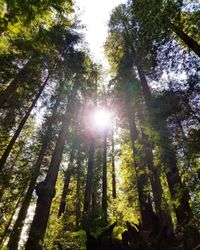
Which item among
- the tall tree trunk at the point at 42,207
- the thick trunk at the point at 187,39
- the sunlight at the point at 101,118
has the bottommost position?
the tall tree trunk at the point at 42,207

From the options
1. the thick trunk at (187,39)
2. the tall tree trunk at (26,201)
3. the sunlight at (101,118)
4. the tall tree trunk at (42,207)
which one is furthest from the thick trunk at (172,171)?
the sunlight at (101,118)

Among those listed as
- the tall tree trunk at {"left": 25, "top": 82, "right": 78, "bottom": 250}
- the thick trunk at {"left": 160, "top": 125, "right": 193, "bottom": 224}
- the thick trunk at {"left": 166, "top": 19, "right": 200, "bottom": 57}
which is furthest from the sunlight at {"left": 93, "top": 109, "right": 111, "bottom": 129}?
the thick trunk at {"left": 166, "top": 19, "right": 200, "bottom": 57}

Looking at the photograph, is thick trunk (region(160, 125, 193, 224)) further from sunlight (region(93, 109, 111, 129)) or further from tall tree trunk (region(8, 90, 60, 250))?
sunlight (region(93, 109, 111, 129))

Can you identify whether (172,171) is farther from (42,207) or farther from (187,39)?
(42,207)

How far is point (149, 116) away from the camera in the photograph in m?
11.7

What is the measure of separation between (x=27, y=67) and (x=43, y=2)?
29.2 feet

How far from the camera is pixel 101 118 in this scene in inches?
948

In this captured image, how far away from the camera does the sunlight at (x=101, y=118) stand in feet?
77.5

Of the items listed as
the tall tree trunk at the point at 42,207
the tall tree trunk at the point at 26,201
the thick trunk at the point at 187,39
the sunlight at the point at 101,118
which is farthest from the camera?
the sunlight at the point at 101,118

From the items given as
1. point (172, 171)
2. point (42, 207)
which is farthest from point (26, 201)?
point (172, 171)

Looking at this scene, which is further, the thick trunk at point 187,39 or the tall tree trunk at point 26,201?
the tall tree trunk at point 26,201

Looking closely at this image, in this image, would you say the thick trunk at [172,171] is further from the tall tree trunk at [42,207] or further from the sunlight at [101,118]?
the sunlight at [101,118]

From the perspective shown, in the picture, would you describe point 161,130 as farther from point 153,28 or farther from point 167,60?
point 153,28

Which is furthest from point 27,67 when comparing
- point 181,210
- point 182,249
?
point 182,249
